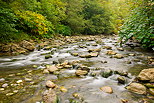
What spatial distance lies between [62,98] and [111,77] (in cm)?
134

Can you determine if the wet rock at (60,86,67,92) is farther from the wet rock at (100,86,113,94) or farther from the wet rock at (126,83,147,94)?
the wet rock at (126,83,147,94)

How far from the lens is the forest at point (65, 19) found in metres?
4.76

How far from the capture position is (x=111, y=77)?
291 centimetres

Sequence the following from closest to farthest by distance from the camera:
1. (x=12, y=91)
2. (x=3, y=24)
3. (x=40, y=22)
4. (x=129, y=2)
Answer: (x=12, y=91)
(x=3, y=24)
(x=129, y=2)
(x=40, y=22)

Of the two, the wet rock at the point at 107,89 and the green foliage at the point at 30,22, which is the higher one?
the green foliage at the point at 30,22

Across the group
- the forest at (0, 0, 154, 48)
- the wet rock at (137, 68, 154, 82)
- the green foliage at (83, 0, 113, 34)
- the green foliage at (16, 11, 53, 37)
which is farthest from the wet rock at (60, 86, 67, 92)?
the green foliage at (83, 0, 113, 34)

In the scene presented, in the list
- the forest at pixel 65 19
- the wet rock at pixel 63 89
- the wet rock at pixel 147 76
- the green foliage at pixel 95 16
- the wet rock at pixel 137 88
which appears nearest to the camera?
the wet rock at pixel 137 88

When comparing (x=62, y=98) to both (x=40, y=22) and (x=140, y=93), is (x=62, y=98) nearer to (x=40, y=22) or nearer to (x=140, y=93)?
(x=140, y=93)

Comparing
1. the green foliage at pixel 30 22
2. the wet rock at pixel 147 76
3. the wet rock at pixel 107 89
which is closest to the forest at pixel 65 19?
the green foliage at pixel 30 22

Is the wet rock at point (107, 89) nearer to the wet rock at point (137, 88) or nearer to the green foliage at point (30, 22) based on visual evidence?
the wet rock at point (137, 88)

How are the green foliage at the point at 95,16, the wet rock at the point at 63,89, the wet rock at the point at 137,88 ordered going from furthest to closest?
the green foliage at the point at 95,16
the wet rock at the point at 63,89
the wet rock at the point at 137,88

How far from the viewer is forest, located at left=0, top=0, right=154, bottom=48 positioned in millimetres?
4762

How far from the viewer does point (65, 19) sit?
53.5ft

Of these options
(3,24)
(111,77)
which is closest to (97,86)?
(111,77)
